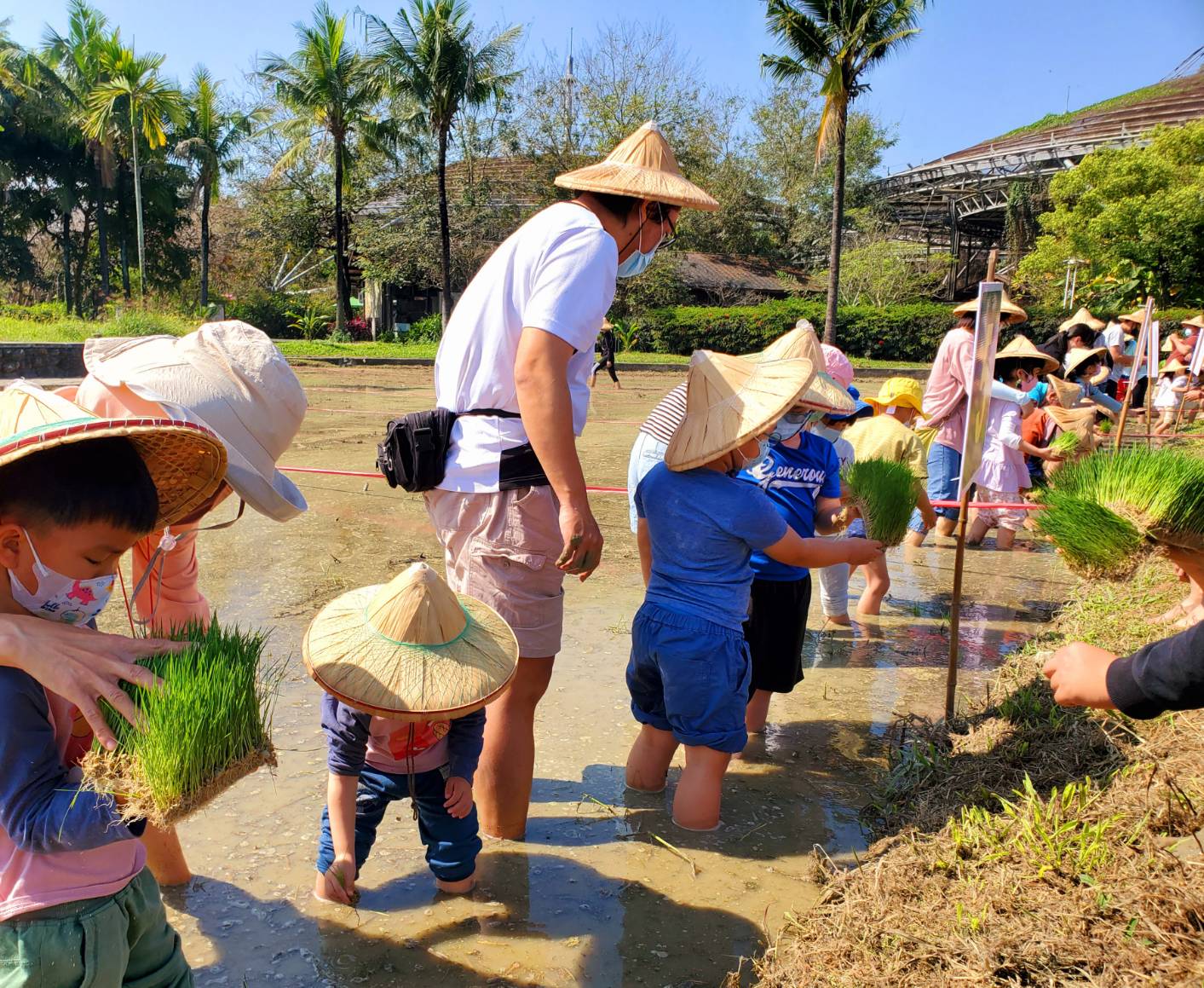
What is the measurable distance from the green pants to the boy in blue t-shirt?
94.6 inches

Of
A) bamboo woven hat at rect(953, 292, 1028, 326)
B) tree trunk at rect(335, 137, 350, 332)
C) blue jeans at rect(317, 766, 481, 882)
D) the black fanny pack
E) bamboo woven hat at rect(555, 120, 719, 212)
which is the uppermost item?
tree trunk at rect(335, 137, 350, 332)

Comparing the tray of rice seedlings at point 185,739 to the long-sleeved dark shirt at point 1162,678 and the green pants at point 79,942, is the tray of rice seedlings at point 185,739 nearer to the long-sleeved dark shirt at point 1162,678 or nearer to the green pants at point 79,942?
the green pants at point 79,942

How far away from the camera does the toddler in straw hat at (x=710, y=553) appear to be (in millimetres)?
3123

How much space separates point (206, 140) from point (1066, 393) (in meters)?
35.2

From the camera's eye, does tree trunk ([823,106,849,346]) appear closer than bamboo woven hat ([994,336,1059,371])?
No

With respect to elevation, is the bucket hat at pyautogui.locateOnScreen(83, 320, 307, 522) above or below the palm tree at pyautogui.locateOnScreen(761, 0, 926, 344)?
below

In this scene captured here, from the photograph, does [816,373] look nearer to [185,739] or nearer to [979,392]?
[979,392]

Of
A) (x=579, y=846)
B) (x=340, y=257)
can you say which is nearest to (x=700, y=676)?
(x=579, y=846)

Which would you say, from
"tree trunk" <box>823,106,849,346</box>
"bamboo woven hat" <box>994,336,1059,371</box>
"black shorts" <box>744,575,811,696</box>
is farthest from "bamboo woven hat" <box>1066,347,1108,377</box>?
"tree trunk" <box>823,106,849,346</box>

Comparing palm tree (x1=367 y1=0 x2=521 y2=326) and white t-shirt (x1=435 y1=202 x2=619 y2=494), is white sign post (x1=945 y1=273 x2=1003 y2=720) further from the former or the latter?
palm tree (x1=367 y1=0 x2=521 y2=326)

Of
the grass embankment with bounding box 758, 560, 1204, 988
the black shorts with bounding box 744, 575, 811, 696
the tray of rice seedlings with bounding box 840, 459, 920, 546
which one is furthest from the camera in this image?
the tray of rice seedlings with bounding box 840, 459, 920, 546

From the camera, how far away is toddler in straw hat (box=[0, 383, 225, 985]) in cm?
163

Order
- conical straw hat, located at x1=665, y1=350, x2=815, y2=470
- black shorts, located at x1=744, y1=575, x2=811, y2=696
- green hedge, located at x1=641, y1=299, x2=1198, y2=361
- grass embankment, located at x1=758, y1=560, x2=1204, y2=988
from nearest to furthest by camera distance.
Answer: grass embankment, located at x1=758, y1=560, x2=1204, y2=988 → conical straw hat, located at x1=665, y1=350, x2=815, y2=470 → black shorts, located at x1=744, y1=575, x2=811, y2=696 → green hedge, located at x1=641, y1=299, x2=1198, y2=361

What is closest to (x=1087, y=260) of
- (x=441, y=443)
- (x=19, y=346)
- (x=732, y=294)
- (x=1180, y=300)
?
(x=1180, y=300)
